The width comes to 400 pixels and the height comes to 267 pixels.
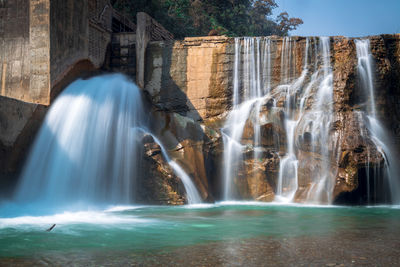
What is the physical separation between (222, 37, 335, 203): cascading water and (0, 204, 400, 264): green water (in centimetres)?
442

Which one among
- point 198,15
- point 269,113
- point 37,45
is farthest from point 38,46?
point 198,15

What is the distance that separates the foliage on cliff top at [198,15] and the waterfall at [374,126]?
9275mm

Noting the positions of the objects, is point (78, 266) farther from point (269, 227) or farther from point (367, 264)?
point (269, 227)

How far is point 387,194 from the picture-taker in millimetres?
13750

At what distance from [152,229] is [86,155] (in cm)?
583

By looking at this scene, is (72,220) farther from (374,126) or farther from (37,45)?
(374,126)

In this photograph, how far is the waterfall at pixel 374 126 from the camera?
1376 cm

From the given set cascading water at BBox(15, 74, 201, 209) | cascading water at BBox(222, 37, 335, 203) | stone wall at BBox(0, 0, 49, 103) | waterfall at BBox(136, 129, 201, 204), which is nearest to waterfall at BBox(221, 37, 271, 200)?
cascading water at BBox(222, 37, 335, 203)

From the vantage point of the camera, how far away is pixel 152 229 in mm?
7418

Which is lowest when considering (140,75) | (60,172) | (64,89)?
(60,172)

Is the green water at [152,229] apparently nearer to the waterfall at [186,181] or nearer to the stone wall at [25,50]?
the waterfall at [186,181]

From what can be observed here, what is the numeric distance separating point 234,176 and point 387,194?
5039 mm

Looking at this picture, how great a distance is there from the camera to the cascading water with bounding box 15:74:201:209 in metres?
11.9

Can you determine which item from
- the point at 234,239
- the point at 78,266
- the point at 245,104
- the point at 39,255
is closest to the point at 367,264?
the point at 234,239
